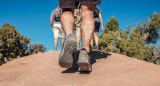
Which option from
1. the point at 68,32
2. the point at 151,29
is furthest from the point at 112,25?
the point at 68,32

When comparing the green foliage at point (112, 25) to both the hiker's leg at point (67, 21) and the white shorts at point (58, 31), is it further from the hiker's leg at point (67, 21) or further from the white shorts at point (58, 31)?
the hiker's leg at point (67, 21)

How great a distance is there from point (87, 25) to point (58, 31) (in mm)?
4973

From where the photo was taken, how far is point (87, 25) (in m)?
2.20

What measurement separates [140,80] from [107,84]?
327 mm

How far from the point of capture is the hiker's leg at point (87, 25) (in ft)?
7.06

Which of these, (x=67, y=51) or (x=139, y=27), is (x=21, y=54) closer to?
(x=139, y=27)

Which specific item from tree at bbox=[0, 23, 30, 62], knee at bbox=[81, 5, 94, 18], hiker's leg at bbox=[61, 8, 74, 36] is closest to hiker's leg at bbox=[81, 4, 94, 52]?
knee at bbox=[81, 5, 94, 18]

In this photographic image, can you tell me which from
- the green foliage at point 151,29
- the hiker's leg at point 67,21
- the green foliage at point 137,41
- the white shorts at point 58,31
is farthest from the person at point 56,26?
the green foliage at point 151,29

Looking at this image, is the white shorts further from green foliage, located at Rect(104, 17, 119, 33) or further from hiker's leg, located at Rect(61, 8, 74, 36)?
green foliage, located at Rect(104, 17, 119, 33)

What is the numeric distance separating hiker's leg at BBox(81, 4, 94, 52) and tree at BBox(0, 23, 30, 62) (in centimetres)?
2622

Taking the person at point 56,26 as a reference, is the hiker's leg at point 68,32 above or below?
below

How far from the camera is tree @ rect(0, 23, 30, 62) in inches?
1033

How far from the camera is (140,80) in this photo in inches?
59.1

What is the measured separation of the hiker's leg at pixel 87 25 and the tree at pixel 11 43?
26216 mm
